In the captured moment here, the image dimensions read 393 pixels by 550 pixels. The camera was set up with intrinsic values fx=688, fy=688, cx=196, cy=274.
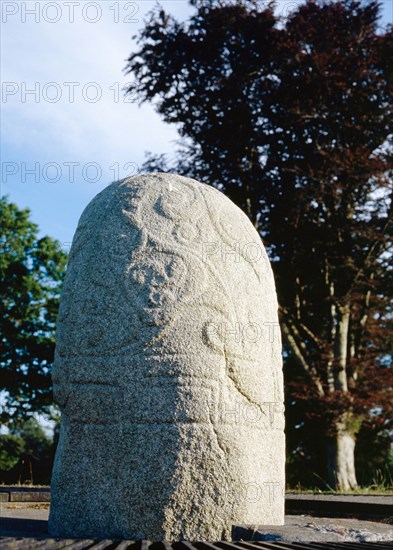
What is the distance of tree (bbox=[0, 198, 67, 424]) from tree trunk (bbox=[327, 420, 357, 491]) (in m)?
11.2

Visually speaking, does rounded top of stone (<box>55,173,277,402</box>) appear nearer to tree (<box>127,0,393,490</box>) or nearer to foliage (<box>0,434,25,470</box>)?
tree (<box>127,0,393,490</box>)

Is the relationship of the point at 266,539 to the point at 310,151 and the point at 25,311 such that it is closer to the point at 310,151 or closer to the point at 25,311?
the point at 310,151

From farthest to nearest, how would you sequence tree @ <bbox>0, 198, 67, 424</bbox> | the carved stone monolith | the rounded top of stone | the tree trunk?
tree @ <bbox>0, 198, 67, 424</bbox> < the tree trunk < the rounded top of stone < the carved stone monolith

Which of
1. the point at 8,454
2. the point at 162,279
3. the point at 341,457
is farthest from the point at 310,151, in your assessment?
the point at 8,454

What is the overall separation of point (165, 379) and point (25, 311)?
19904 millimetres

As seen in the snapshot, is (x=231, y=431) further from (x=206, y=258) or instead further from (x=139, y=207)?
(x=139, y=207)

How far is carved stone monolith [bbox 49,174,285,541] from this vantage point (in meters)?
4.73

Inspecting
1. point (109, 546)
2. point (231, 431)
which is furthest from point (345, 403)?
point (109, 546)

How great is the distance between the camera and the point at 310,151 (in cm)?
1509

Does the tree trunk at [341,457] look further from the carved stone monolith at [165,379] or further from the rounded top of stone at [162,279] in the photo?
the rounded top of stone at [162,279]

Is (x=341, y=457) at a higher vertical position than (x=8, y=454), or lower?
lower

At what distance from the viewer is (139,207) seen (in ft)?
17.6

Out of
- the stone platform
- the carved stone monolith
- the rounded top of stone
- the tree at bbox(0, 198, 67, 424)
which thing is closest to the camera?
the stone platform

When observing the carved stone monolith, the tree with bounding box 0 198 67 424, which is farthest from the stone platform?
the tree with bounding box 0 198 67 424
